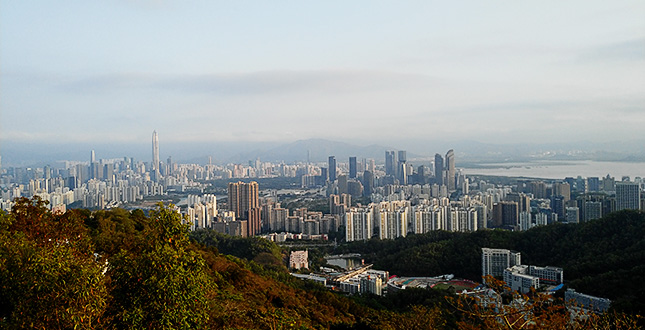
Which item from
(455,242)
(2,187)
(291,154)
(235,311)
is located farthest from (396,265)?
(291,154)

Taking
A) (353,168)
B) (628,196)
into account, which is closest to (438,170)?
(353,168)

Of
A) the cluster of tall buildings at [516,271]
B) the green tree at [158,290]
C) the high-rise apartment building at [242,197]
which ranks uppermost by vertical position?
the green tree at [158,290]

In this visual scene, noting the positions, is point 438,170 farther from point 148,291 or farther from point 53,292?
point 53,292

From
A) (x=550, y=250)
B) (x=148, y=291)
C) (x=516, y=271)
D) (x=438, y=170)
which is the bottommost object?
(x=516, y=271)

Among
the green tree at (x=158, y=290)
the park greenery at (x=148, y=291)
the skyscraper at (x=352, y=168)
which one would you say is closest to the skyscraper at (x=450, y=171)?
the skyscraper at (x=352, y=168)

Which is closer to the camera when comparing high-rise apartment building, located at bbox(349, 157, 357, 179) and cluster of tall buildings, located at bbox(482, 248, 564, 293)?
cluster of tall buildings, located at bbox(482, 248, 564, 293)

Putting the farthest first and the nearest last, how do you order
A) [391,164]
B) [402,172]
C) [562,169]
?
[391,164], [402,172], [562,169]

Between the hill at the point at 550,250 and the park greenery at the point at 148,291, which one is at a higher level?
the park greenery at the point at 148,291

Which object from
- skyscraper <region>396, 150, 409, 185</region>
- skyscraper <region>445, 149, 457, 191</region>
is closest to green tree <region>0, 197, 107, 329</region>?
skyscraper <region>445, 149, 457, 191</region>

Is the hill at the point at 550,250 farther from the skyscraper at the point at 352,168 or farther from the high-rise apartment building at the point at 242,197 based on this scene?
the skyscraper at the point at 352,168

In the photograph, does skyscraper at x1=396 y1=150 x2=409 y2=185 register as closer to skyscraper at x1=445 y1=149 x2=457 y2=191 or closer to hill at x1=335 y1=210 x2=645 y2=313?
skyscraper at x1=445 y1=149 x2=457 y2=191

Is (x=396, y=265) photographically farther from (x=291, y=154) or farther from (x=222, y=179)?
(x=291, y=154)
